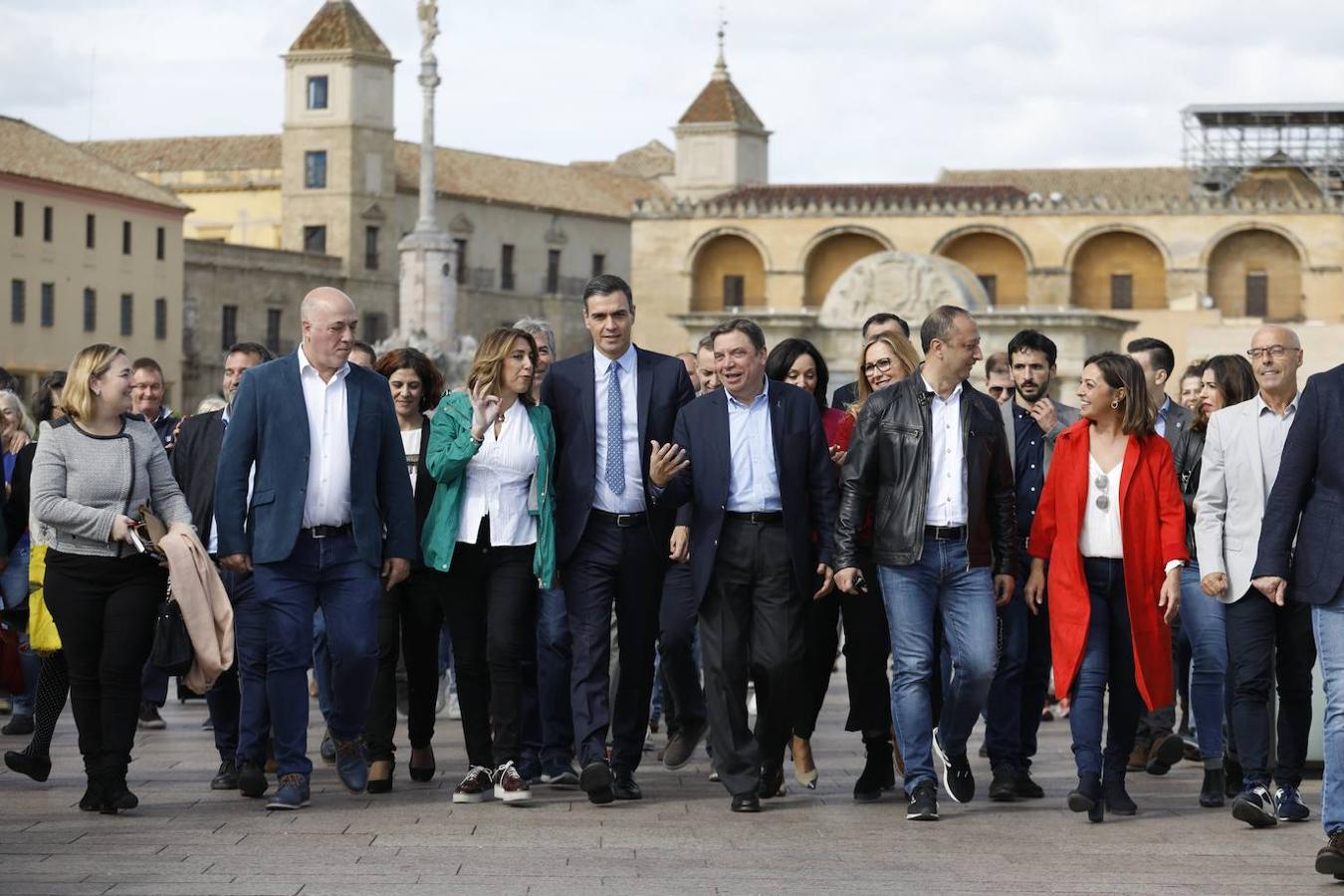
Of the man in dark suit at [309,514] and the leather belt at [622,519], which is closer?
the man in dark suit at [309,514]

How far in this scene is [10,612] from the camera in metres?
11.5

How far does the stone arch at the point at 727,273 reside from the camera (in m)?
76.4

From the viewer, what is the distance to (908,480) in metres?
9.04

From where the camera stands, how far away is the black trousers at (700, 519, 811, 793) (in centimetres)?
918

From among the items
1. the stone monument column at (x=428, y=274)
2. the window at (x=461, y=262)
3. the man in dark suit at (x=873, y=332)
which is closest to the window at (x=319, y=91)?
the window at (x=461, y=262)

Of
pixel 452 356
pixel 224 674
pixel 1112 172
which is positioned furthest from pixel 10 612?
pixel 1112 172

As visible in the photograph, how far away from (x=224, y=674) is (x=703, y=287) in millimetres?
67318

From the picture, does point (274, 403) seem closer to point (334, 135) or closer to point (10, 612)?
point (10, 612)

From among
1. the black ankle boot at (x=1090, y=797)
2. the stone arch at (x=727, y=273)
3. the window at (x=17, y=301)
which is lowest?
the black ankle boot at (x=1090, y=797)

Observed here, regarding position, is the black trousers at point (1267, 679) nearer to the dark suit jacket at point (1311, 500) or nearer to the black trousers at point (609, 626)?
the dark suit jacket at point (1311, 500)

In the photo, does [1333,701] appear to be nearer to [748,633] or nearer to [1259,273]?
[748,633]

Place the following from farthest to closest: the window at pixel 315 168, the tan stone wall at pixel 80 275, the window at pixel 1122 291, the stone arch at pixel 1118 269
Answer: the window at pixel 315 168, the window at pixel 1122 291, the stone arch at pixel 1118 269, the tan stone wall at pixel 80 275

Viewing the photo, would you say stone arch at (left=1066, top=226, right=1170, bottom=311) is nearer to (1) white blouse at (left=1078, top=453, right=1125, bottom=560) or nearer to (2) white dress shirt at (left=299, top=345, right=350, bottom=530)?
(1) white blouse at (left=1078, top=453, right=1125, bottom=560)

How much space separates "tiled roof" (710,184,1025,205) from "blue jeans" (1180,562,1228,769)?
6581 centimetres
